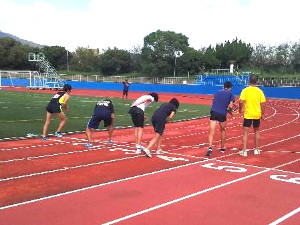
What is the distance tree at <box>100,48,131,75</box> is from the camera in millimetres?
72062

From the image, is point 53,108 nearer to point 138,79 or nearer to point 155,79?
point 155,79

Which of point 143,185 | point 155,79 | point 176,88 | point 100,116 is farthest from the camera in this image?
point 155,79

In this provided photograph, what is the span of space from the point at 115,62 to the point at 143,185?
65.7 meters

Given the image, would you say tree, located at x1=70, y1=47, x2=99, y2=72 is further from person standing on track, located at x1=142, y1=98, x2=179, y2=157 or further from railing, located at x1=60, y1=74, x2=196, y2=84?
person standing on track, located at x1=142, y1=98, x2=179, y2=157

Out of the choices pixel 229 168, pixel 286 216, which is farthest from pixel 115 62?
pixel 286 216

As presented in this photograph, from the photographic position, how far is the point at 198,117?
21250 millimetres

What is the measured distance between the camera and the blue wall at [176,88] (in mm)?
43062

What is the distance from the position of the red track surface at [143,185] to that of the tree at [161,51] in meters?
52.8

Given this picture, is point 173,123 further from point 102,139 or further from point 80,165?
point 80,165

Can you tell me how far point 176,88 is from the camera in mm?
50875

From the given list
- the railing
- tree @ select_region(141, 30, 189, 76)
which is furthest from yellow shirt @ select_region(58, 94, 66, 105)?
tree @ select_region(141, 30, 189, 76)

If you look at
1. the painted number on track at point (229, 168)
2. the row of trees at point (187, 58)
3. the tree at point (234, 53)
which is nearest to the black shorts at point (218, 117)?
the painted number on track at point (229, 168)

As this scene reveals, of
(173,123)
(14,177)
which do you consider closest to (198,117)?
(173,123)

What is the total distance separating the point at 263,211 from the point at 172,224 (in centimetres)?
146
